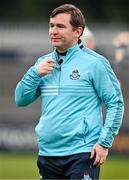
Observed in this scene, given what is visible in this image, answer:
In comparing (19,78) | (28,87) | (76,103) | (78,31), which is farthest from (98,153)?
(19,78)

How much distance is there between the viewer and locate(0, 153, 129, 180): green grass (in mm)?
14870

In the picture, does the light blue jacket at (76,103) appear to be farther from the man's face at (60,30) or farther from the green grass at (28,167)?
the green grass at (28,167)

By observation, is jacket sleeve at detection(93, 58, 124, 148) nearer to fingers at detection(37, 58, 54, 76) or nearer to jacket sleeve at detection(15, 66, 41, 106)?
fingers at detection(37, 58, 54, 76)

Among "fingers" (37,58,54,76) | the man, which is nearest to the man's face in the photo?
the man

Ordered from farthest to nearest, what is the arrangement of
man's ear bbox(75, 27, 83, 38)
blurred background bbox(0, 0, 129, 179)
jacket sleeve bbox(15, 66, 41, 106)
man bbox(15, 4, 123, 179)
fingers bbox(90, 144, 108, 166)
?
blurred background bbox(0, 0, 129, 179)
man's ear bbox(75, 27, 83, 38)
jacket sleeve bbox(15, 66, 41, 106)
man bbox(15, 4, 123, 179)
fingers bbox(90, 144, 108, 166)

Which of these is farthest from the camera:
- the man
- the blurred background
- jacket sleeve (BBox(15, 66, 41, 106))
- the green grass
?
the blurred background

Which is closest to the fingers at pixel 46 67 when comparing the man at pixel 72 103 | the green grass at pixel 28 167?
the man at pixel 72 103

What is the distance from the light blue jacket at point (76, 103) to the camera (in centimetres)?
812

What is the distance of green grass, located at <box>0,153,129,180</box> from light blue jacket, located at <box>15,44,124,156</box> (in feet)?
20.2

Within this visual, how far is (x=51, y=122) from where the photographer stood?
8195mm

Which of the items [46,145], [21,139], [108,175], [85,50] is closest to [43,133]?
[46,145]

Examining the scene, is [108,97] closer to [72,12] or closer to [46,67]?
[46,67]

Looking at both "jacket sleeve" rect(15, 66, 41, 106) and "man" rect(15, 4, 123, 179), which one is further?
"jacket sleeve" rect(15, 66, 41, 106)

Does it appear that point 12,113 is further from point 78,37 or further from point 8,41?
point 78,37
